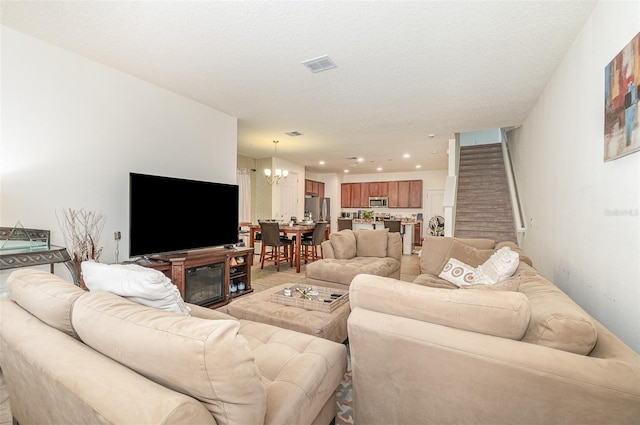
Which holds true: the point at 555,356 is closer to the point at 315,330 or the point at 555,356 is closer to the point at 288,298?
the point at 315,330

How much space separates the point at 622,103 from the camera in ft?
5.27

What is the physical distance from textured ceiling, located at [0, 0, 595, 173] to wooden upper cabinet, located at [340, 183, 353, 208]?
266 inches

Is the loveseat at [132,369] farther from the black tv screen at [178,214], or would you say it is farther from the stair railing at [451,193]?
the stair railing at [451,193]

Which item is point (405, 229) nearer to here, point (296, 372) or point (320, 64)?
point (320, 64)

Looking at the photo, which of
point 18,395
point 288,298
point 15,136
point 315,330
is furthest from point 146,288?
point 15,136

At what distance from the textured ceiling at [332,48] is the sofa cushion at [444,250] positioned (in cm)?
180

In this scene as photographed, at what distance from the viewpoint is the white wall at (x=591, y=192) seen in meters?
1.60

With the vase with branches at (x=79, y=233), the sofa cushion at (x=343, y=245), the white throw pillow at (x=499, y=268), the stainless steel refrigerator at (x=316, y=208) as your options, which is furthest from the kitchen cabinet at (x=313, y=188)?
the white throw pillow at (x=499, y=268)

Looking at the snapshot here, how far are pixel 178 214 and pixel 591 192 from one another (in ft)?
12.4

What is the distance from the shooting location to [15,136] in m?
2.30

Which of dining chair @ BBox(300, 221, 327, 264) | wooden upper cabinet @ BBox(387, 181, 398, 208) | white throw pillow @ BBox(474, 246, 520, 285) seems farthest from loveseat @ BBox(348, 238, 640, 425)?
wooden upper cabinet @ BBox(387, 181, 398, 208)

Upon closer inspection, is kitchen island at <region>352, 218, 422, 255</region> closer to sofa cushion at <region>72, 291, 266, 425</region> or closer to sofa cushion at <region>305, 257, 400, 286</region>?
sofa cushion at <region>305, 257, 400, 286</region>

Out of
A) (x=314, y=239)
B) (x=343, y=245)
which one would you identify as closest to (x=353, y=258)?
(x=343, y=245)

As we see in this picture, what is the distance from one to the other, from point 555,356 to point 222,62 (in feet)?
10.2
